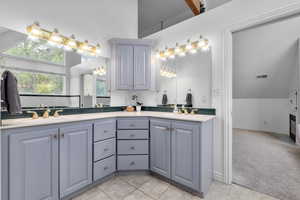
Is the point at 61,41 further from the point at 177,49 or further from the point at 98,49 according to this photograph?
the point at 177,49

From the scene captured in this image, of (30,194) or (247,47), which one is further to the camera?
(247,47)

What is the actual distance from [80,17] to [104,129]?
1862mm

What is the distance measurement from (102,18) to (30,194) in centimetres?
270

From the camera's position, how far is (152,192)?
163cm

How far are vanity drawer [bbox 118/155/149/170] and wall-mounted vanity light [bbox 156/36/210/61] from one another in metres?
1.75

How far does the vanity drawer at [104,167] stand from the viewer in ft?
5.61

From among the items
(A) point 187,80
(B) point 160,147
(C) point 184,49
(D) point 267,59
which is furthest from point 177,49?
(D) point 267,59

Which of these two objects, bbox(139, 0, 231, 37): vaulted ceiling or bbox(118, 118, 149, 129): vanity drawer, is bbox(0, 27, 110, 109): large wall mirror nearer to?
bbox(118, 118, 149, 129): vanity drawer

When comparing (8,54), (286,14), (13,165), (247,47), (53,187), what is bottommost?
(53,187)

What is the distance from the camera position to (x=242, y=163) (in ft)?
7.68

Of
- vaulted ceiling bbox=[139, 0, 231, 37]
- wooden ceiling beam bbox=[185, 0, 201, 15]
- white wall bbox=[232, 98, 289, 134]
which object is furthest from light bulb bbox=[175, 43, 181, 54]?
white wall bbox=[232, 98, 289, 134]

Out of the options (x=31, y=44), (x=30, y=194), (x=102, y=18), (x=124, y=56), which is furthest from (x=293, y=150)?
(x=31, y=44)

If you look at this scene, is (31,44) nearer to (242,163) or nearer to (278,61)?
(242,163)

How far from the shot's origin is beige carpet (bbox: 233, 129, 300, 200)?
65.4 inches
